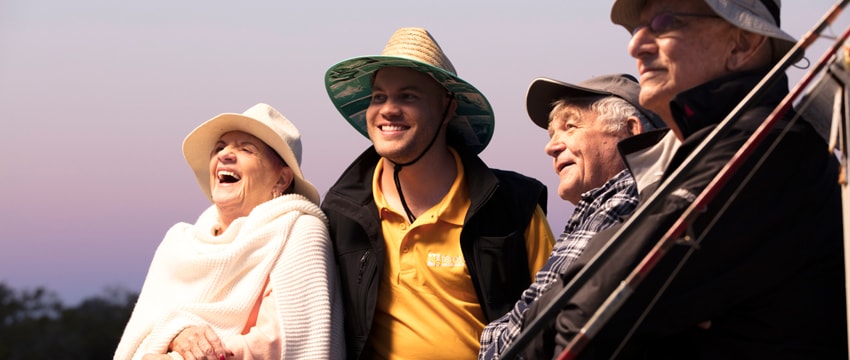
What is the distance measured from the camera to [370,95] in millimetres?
4750

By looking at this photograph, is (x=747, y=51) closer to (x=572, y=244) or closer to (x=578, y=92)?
(x=572, y=244)

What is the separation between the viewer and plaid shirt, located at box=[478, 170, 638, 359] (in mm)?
3207

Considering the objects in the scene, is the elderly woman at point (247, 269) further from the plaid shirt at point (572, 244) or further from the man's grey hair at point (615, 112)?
the man's grey hair at point (615, 112)

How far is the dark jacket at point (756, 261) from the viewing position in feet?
8.14

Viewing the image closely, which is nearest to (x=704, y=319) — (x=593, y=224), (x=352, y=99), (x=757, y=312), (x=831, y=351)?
(x=757, y=312)

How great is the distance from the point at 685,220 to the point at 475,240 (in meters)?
1.86

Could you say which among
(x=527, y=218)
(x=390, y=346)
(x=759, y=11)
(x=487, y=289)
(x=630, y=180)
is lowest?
(x=390, y=346)

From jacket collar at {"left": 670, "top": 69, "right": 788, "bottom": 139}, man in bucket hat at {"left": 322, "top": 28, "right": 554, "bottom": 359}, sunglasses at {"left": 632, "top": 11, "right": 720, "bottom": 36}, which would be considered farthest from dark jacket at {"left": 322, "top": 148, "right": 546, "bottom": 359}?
jacket collar at {"left": 670, "top": 69, "right": 788, "bottom": 139}

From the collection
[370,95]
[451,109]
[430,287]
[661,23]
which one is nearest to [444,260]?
[430,287]

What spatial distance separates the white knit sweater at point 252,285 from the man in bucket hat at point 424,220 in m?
0.14

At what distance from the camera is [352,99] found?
4.80 metres

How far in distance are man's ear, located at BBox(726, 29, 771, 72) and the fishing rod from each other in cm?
51

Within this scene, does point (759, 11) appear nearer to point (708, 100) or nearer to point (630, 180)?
point (708, 100)

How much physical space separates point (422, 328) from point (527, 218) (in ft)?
2.06
